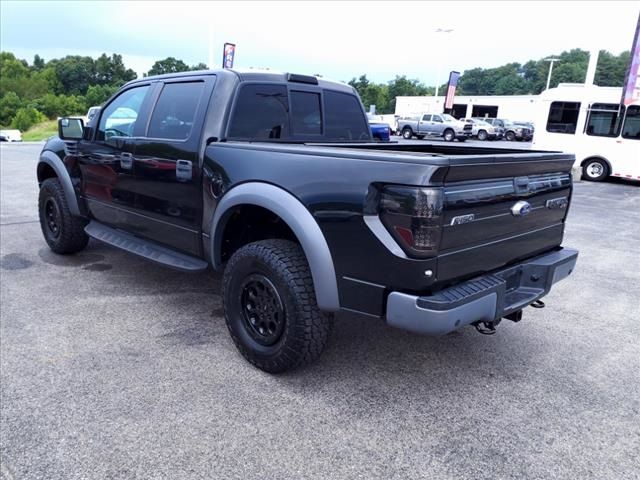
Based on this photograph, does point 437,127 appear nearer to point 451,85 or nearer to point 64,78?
point 451,85

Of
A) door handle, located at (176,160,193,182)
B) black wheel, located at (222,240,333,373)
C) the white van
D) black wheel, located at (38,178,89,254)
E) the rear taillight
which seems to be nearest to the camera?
the rear taillight

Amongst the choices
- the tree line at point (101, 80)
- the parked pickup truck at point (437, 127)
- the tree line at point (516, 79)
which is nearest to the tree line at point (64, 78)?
the tree line at point (101, 80)

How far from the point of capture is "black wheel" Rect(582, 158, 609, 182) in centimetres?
1463

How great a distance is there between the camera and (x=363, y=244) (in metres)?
2.45

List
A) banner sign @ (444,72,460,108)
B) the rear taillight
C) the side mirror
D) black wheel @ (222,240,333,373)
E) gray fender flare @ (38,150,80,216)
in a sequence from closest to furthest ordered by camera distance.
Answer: the rear taillight
black wheel @ (222,240,333,373)
the side mirror
gray fender flare @ (38,150,80,216)
banner sign @ (444,72,460,108)

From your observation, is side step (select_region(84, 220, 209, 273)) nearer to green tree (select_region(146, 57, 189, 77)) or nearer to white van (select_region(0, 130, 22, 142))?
white van (select_region(0, 130, 22, 142))

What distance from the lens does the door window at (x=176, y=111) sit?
3.66 m

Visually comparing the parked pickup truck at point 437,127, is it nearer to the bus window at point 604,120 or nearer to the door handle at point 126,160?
the bus window at point 604,120

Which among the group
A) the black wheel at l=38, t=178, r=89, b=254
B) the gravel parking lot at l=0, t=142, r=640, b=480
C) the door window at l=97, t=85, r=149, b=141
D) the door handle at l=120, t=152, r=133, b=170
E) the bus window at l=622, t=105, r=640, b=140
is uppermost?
the bus window at l=622, t=105, r=640, b=140

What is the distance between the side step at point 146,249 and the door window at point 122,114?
863 mm

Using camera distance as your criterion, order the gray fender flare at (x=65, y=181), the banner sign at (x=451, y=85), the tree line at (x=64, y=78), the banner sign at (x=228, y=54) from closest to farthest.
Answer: the gray fender flare at (x=65, y=181) < the banner sign at (x=228, y=54) < the banner sign at (x=451, y=85) < the tree line at (x=64, y=78)

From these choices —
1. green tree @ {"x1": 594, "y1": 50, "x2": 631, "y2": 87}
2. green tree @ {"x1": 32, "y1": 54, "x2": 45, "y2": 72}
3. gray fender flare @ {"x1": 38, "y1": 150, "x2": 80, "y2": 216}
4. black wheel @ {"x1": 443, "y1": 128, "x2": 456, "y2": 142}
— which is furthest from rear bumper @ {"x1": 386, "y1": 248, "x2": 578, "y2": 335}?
green tree @ {"x1": 32, "y1": 54, "x2": 45, "y2": 72}

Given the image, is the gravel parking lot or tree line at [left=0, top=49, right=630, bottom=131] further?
tree line at [left=0, top=49, right=630, bottom=131]

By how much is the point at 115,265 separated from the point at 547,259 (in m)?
4.14
